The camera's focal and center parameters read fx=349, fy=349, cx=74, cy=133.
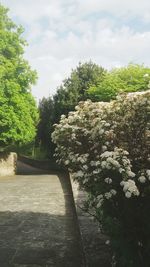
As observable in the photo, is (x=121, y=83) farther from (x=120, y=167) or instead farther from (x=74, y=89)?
(x=120, y=167)

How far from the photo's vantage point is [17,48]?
27484 millimetres

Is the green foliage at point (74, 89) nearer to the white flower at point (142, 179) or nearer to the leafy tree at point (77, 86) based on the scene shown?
the leafy tree at point (77, 86)

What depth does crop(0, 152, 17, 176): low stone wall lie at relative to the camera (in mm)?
26456

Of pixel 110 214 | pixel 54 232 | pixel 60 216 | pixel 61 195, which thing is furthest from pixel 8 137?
pixel 110 214

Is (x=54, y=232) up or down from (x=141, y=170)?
down

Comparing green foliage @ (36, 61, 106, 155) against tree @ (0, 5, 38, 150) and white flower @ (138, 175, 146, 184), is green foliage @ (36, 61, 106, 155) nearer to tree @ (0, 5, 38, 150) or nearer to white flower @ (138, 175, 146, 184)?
tree @ (0, 5, 38, 150)

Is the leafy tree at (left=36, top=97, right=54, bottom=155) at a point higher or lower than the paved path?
higher

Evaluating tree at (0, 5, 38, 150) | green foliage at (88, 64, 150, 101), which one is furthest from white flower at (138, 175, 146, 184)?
tree at (0, 5, 38, 150)

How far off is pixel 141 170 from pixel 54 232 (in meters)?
4.69

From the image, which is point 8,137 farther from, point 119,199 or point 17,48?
point 119,199

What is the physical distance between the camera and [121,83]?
24.2 m

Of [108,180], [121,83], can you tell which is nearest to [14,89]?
[121,83]

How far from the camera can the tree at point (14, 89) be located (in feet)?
81.4

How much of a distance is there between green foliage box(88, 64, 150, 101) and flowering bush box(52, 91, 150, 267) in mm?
17516
